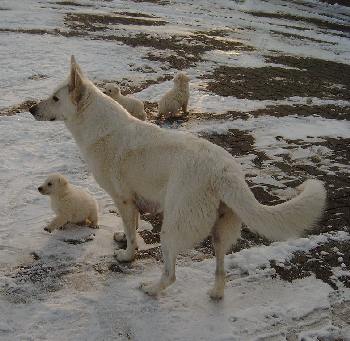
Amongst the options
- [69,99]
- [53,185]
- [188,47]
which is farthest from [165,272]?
[188,47]

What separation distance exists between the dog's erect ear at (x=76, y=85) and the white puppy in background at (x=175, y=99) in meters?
4.24

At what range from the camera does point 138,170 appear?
449cm

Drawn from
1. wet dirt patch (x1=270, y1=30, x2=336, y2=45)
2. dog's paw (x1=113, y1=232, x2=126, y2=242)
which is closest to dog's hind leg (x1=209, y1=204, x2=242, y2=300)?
dog's paw (x1=113, y1=232, x2=126, y2=242)

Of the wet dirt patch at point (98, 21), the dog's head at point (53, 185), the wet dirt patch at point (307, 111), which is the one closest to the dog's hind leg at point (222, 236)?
the dog's head at point (53, 185)

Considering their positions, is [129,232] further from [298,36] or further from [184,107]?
[298,36]

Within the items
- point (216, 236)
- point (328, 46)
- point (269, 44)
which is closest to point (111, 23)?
point (269, 44)

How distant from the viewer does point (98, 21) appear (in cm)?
1775

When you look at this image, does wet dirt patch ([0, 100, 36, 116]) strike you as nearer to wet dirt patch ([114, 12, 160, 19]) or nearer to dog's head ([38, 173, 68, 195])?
dog's head ([38, 173, 68, 195])

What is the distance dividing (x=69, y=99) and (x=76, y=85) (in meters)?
0.19

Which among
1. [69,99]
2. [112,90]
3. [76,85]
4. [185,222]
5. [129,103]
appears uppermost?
[76,85]

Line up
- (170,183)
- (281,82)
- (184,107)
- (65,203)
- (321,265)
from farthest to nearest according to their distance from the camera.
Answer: (281,82)
(184,107)
(65,203)
(321,265)
(170,183)

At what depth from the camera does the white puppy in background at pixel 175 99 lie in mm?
8977

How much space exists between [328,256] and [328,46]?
1500 centimetres

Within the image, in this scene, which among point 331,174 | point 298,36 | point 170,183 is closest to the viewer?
point 170,183
